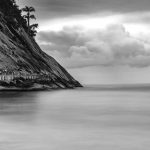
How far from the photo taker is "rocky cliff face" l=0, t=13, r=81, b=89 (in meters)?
73.1

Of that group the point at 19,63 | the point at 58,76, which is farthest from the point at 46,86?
the point at 19,63

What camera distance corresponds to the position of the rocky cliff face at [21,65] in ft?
240

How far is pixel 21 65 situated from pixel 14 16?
802 inches

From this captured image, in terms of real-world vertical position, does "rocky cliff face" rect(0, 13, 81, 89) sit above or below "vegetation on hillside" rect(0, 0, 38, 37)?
below

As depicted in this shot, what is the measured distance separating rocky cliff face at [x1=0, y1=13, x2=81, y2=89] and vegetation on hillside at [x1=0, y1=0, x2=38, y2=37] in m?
1.26

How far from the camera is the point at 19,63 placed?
76750 mm

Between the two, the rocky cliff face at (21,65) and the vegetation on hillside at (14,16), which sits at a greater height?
the vegetation on hillside at (14,16)

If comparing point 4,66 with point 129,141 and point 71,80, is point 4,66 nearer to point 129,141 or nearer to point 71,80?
point 71,80

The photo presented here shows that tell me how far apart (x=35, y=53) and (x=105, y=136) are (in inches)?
2970

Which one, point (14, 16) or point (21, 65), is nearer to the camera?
point (21, 65)

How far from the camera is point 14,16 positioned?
303ft

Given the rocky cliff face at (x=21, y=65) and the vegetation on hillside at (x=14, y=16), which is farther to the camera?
the vegetation on hillside at (x=14, y=16)

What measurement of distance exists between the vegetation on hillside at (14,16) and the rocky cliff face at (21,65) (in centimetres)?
126

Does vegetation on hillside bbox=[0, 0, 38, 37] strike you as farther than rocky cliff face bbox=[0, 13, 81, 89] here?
Yes
